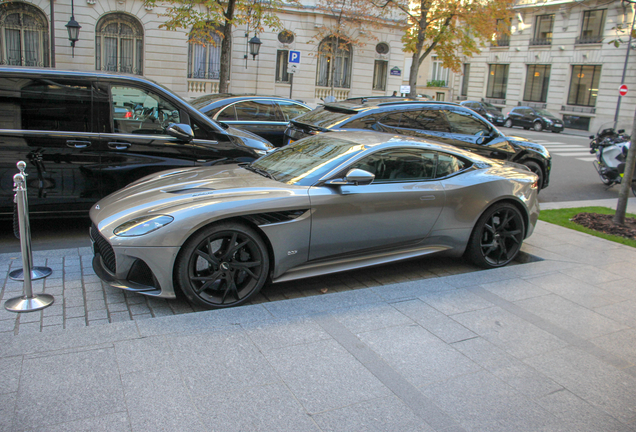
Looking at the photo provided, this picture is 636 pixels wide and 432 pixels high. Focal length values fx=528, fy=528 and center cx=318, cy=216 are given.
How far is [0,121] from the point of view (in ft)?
18.4

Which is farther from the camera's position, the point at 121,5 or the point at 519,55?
the point at 519,55

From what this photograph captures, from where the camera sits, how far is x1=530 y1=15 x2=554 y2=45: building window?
4072cm

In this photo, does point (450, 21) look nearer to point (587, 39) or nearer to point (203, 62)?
point (203, 62)

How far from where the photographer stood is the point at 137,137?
625 centimetres

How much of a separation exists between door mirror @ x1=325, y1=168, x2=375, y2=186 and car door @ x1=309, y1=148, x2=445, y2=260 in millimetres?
55

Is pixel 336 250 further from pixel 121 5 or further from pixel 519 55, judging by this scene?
pixel 519 55

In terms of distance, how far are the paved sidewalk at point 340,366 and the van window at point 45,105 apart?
1946 mm

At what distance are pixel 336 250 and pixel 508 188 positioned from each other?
2.17 metres

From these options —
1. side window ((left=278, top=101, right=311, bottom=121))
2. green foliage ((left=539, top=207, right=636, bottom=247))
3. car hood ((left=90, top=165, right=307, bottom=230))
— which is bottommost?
green foliage ((left=539, top=207, right=636, bottom=247))

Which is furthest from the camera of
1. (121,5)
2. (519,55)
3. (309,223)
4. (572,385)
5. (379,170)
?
(519,55)

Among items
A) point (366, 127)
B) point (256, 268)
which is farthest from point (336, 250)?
point (366, 127)

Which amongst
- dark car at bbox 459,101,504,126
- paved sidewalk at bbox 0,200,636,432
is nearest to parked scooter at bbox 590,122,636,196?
paved sidewalk at bbox 0,200,636,432

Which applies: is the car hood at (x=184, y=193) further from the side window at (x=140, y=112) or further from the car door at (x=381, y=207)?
the side window at (x=140, y=112)

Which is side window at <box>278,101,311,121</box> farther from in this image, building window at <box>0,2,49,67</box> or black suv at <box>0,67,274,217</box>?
building window at <box>0,2,49,67</box>
